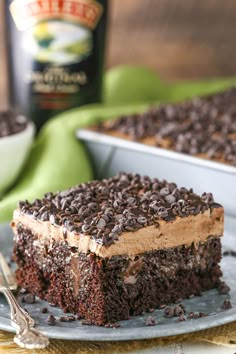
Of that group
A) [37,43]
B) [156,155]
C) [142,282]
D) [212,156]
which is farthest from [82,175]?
[142,282]

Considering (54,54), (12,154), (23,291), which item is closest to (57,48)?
(54,54)

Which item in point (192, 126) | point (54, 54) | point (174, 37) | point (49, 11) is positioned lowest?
point (174, 37)

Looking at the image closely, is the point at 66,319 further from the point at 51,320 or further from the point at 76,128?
the point at 76,128

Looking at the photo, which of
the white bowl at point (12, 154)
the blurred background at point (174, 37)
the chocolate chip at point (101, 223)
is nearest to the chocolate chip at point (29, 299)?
the chocolate chip at point (101, 223)

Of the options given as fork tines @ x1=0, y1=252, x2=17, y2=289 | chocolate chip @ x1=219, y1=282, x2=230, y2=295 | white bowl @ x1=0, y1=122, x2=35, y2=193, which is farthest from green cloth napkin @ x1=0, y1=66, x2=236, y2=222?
chocolate chip @ x1=219, y1=282, x2=230, y2=295

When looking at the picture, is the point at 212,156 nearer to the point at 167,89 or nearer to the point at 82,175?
the point at 82,175

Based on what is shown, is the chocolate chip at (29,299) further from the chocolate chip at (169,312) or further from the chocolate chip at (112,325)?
the chocolate chip at (169,312)
